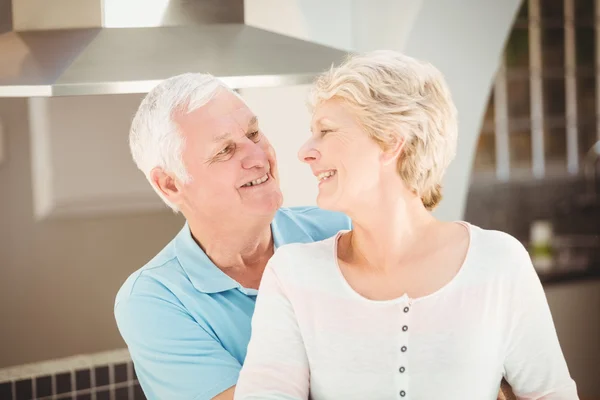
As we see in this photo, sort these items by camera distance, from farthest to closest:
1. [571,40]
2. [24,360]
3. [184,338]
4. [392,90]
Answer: [571,40], [24,360], [184,338], [392,90]

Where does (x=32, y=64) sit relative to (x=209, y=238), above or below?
above

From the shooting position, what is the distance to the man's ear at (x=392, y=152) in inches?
59.8

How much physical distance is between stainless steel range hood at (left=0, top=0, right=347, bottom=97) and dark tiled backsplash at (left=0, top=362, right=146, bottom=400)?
102 centimetres

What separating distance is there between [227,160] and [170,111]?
176 mm

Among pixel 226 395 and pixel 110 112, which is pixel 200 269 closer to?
pixel 226 395

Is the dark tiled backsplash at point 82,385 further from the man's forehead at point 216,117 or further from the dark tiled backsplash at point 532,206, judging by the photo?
the dark tiled backsplash at point 532,206

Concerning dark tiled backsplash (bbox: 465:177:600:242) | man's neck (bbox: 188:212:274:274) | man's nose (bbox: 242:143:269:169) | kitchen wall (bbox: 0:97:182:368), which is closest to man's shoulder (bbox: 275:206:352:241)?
man's neck (bbox: 188:212:274:274)

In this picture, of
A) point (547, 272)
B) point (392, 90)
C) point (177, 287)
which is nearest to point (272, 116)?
point (177, 287)

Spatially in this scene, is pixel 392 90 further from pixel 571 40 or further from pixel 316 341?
pixel 571 40

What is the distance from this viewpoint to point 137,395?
272 centimetres

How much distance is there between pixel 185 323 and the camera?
5.96 feet

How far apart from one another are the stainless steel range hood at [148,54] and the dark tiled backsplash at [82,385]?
1.02 meters

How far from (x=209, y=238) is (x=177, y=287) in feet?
0.56

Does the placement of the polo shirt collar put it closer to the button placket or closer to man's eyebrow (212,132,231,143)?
man's eyebrow (212,132,231,143)
